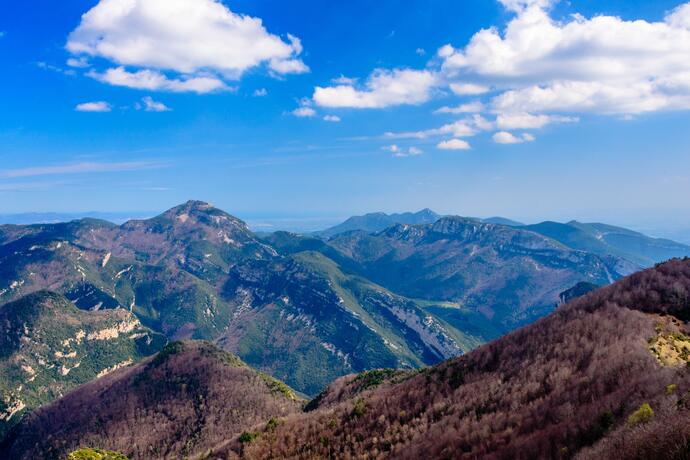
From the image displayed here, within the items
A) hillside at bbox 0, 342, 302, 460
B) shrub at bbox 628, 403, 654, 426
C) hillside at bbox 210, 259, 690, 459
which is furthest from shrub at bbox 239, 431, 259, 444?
hillside at bbox 0, 342, 302, 460

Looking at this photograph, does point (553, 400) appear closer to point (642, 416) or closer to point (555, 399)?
point (555, 399)

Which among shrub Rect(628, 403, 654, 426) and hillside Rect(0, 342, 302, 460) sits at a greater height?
shrub Rect(628, 403, 654, 426)

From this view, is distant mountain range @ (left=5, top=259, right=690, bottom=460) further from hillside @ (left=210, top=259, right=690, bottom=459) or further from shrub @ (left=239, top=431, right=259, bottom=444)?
shrub @ (left=239, top=431, right=259, bottom=444)

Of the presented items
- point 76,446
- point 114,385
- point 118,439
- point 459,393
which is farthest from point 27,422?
point 459,393

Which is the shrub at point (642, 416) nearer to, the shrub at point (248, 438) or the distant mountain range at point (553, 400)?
the distant mountain range at point (553, 400)

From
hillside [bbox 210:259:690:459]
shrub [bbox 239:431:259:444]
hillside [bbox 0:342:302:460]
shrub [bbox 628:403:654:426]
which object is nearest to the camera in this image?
shrub [bbox 628:403:654:426]

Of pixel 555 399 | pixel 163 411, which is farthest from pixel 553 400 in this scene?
pixel 163 411
